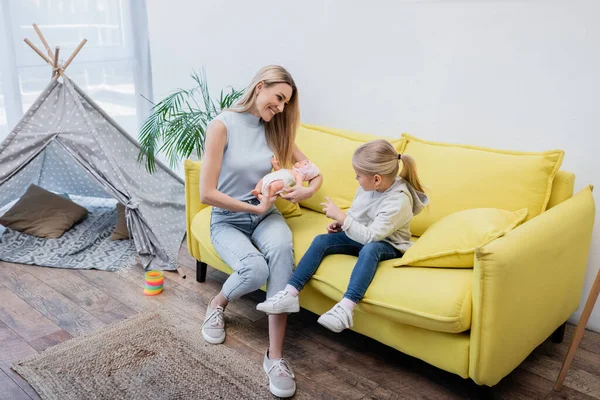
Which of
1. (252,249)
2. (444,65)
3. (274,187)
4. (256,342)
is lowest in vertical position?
(256,342)

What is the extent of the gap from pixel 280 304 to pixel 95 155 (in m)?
1.55

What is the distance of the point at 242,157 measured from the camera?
7.71 ft

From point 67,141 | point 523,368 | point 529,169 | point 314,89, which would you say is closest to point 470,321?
point 523,368

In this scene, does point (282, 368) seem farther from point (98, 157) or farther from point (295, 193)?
point (98, 157)

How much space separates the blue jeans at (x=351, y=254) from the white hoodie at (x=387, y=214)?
0.04m

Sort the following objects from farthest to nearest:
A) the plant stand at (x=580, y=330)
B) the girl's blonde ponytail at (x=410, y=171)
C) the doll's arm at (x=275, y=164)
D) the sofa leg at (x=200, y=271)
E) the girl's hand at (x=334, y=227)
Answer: the sofa leg at (x=200, y=271) → the doll's arm at (x=275, y=164) → the girl's hand at (x=334, y=227) → the girl's blonde ponytail at (x=410, y=171) → the plant stand at (x=580, y=330)

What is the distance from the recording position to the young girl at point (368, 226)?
2021 millimetres

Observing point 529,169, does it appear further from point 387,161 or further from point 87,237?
point 87,237

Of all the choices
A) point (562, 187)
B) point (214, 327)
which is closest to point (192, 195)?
point (214, 327)

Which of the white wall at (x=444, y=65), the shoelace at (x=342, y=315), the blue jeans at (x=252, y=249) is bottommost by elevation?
the shoelace at (x=342, y=315)

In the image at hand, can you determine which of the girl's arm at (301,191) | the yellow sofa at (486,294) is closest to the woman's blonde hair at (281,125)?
the girl's arm at (301,191)

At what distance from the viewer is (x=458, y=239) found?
1993 mm

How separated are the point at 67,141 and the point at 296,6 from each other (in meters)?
1.40

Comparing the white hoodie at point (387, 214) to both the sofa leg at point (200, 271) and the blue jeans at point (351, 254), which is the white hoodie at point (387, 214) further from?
the sofa leg at point (200, 271)
